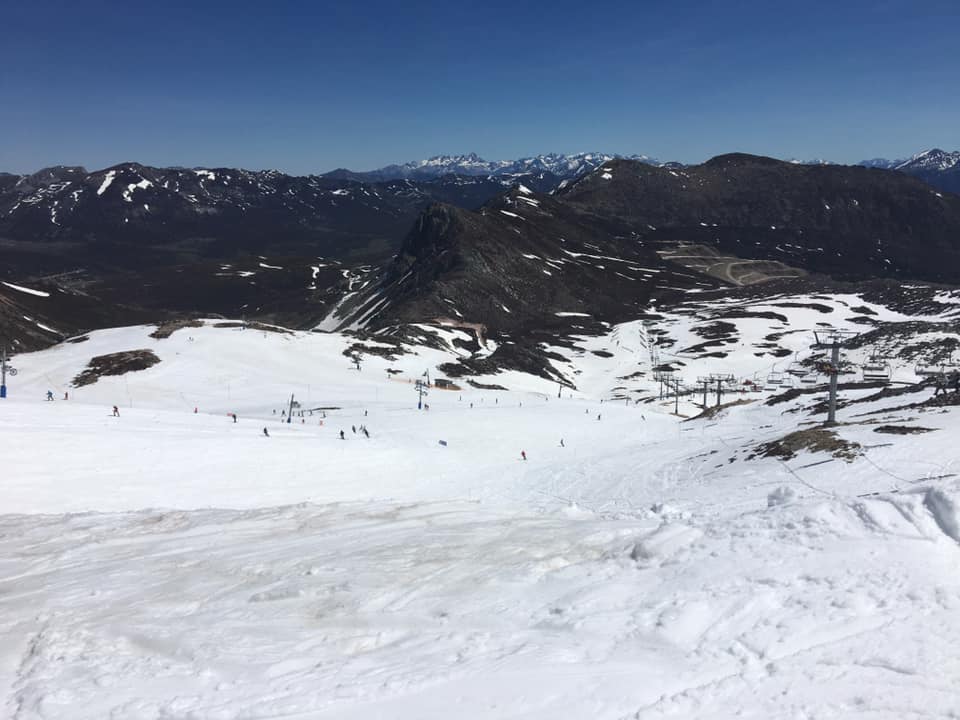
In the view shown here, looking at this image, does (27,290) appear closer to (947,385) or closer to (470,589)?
(470,589)

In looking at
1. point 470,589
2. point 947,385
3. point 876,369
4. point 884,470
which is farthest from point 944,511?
point 876,369

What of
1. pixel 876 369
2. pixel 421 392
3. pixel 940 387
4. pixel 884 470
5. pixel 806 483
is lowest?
pixel 876 369

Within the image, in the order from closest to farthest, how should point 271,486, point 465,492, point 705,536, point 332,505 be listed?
point 705,536
point 332,505
point 271,486
point 465,492

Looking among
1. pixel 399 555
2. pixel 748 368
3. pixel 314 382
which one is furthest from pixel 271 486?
pixel 748 368

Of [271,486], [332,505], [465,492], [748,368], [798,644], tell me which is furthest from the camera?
[748,368]

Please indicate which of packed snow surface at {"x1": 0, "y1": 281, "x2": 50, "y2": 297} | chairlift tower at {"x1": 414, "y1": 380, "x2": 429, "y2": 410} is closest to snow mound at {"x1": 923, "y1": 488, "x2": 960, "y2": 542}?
chairlift tower at {"x1": 414, "y1": 380, "x2": 429, "y2": 410}

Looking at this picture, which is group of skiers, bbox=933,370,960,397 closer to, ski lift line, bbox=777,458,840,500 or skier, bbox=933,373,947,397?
skier, bbox=933,373,947,397

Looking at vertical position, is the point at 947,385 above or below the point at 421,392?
above

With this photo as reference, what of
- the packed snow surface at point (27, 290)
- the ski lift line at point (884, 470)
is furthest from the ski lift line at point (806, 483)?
the packed snow surface at point (27, 290)

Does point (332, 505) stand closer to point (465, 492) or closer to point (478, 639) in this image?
point (465, 492)
